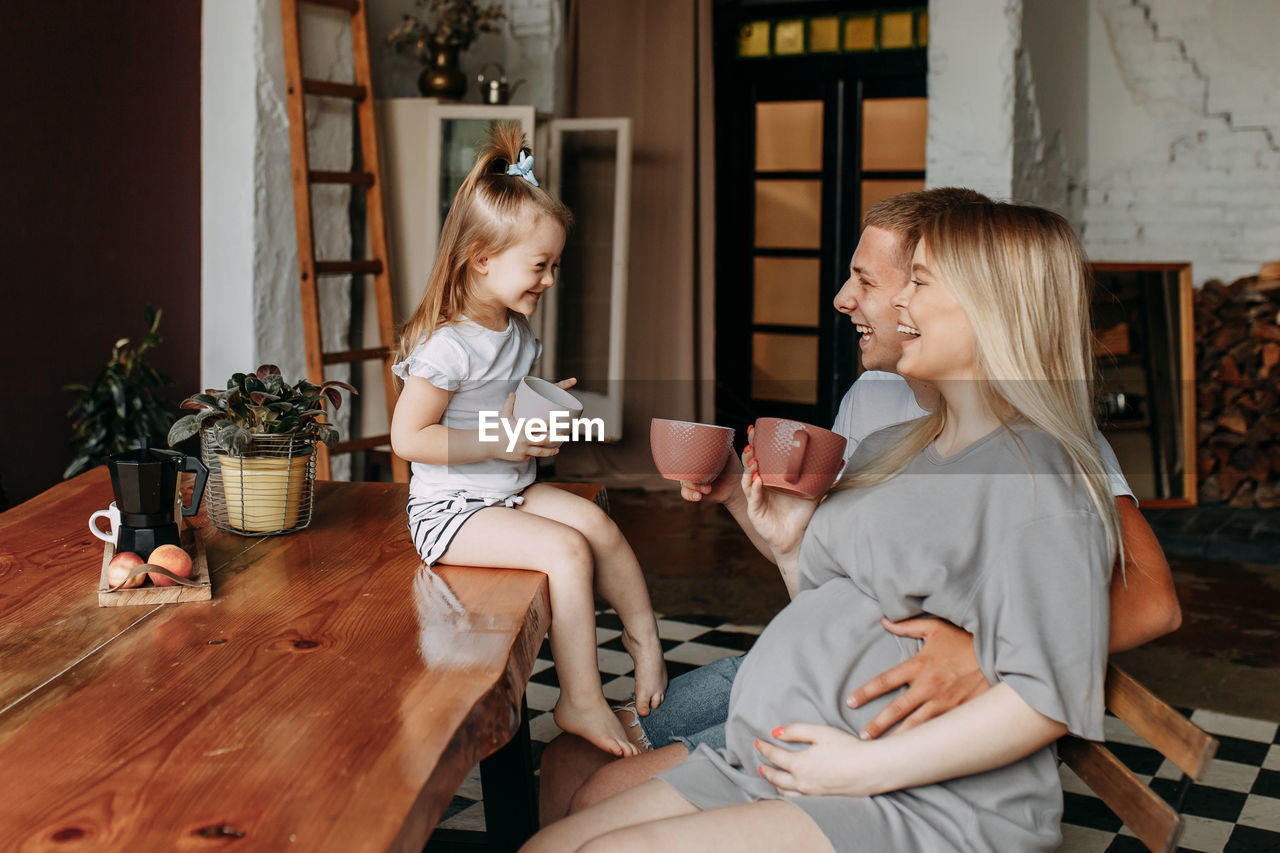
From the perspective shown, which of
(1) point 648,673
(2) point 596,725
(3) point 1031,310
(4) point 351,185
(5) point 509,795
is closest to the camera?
(3) point 1031,310

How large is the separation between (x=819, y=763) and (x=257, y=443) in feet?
3.11

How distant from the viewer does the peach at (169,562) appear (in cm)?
140

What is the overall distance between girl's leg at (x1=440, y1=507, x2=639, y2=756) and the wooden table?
31mm

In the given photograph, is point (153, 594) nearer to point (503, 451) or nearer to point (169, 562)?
point (169, 562)

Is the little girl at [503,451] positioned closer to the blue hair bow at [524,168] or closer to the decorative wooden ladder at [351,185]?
the blue hair bow at [524,168]

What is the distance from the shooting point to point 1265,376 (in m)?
4.79

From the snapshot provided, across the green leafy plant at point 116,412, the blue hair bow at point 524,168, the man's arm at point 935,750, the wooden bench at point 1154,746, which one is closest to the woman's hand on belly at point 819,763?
the man's arm at point 935,750

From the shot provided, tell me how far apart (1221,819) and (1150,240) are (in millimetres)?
3585

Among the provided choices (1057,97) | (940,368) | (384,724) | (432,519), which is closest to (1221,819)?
(940,368)

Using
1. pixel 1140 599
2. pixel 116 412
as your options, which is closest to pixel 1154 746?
pixel 1140 599

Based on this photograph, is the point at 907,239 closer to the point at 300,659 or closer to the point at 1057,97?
the point at 300,659

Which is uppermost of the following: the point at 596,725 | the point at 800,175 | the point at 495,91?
the point at 495,91

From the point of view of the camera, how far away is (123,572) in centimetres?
140

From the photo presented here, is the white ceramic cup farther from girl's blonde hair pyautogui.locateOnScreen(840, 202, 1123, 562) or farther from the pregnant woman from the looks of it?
girl's blonde hair pyautogui.locateOnScreen(840, 202, 1123, 562)
